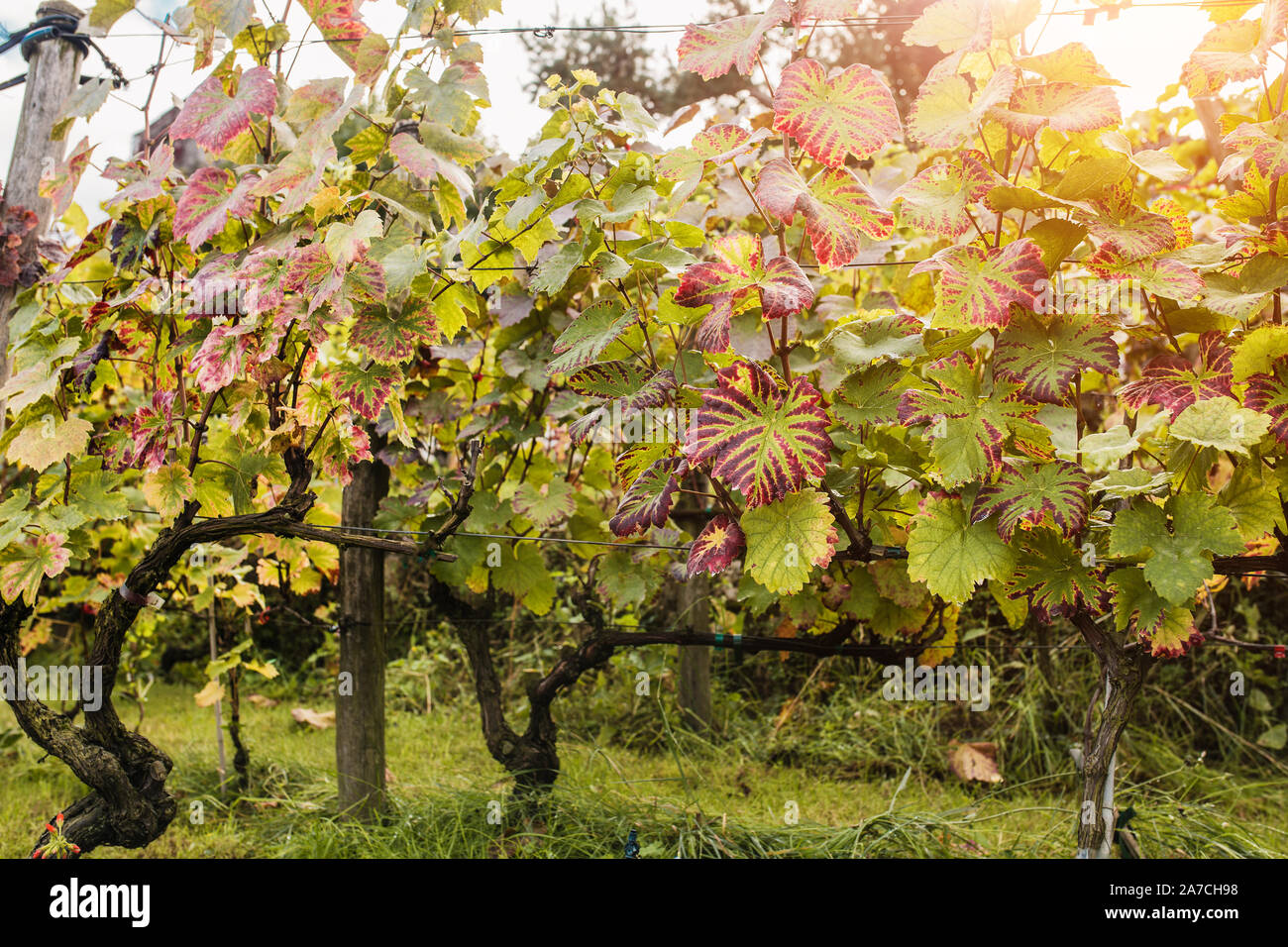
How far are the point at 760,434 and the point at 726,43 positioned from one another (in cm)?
55

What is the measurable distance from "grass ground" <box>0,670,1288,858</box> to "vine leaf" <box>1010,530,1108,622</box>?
767mm

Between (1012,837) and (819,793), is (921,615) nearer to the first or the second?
(1012,837)

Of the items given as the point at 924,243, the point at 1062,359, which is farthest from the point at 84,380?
the point at 924,243

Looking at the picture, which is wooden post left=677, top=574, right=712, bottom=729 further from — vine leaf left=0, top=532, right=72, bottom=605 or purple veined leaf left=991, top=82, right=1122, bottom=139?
purple veined leaf left=991, top=82, right=1122, bottom=139

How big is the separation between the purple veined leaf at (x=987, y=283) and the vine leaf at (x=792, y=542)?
30cm

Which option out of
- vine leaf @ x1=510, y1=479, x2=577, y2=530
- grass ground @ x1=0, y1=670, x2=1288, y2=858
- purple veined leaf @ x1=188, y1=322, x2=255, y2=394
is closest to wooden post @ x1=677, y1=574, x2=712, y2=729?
grass ground @ x1=0, y1=670, x2=1288, y2=858

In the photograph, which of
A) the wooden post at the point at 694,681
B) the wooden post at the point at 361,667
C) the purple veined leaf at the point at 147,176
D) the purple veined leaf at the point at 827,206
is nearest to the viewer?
the purple veined leaf at the point at 827,206

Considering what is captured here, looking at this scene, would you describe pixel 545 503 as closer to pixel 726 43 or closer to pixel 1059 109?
pixel 726 43

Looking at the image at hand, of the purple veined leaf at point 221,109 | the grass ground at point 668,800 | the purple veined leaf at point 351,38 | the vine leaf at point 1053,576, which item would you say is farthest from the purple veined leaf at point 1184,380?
the purple veined leaf at point 221,109

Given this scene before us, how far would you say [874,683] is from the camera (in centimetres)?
305

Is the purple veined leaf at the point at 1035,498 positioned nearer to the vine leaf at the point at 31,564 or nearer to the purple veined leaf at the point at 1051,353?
the purple veined leaf at the point at 1051,353

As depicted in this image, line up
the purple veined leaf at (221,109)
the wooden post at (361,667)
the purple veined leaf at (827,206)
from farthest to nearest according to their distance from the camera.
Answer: the wooden post at (361,667) → the purple veined leaf at (221,109) → the purple veined leaf at (827,206)

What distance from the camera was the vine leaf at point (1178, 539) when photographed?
119 centimetres

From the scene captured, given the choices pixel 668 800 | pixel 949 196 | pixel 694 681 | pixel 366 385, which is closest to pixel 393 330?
pixel 366 385
